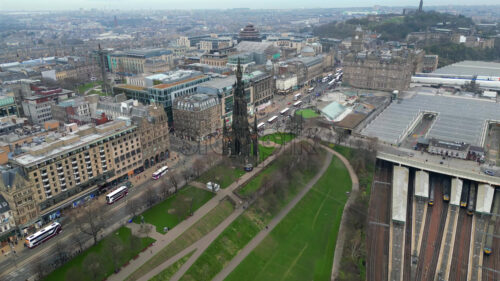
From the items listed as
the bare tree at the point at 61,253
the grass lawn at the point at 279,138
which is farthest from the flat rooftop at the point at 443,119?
the bare tree at the point at 61,253

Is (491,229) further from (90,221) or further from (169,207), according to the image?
(90,221)

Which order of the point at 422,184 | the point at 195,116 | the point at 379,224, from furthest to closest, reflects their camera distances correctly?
the point at 195,116 < the point at 422,184 < the point at 379,224

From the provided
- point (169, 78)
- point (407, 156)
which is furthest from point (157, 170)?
point (407, 156)

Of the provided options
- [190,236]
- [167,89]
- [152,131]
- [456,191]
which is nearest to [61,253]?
[190,236]

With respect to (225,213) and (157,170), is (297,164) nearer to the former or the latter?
(225,213)

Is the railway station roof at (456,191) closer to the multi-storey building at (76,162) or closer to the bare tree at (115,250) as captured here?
the bare tree at (115,250)

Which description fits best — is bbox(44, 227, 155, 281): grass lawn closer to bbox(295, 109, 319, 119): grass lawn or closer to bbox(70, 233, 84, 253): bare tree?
bbox(70, 233, 84, 253): bare tree
